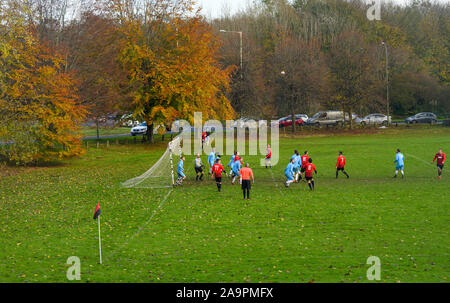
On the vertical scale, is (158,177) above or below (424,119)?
below

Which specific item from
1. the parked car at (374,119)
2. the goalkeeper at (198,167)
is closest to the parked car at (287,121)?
the parked car at (374,119)

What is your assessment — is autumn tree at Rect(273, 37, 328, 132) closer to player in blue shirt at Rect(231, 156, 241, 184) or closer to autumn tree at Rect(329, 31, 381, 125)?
autumn tree at Rect(329, 31, 381, 125)

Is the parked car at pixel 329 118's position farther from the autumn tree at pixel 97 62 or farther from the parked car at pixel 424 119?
the autumn tree at pixel 97 62

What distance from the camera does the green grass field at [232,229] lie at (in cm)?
1338

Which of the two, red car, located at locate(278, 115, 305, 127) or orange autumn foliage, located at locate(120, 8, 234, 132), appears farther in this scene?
red car, located at locate(278, 115, 305, 127)

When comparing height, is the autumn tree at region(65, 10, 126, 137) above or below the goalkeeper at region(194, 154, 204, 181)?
above

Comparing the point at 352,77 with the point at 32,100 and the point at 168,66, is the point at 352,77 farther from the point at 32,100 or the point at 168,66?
the point at 32,100

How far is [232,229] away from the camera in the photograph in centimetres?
1794

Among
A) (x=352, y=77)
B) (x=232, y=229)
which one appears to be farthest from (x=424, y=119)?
(x=232, y=229)

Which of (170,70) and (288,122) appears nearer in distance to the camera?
(170,70)

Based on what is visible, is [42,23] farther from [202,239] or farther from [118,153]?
[202,239]

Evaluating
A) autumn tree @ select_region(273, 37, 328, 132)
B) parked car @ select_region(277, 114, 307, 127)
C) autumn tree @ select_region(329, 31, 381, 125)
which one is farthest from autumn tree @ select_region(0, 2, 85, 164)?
autumn tree @ select_region(329, 31, 381, 125)

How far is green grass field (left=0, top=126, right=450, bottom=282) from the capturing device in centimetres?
1338

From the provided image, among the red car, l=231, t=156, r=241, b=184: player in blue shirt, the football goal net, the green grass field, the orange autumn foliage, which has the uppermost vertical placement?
the orange autumn foliage
